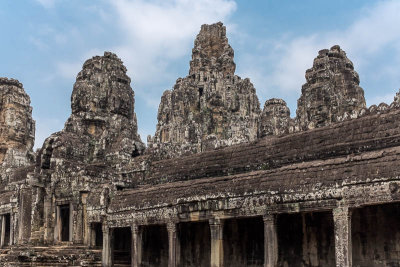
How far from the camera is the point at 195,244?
20.3 metres

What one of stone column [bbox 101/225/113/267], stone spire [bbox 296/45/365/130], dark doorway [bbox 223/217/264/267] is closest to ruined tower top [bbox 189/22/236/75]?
stone spire [bbox 296/45/365/130]

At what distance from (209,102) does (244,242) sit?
139 ft

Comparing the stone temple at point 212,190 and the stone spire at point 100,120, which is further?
the stone spire at point 100,120

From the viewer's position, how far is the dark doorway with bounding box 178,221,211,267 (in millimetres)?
19969

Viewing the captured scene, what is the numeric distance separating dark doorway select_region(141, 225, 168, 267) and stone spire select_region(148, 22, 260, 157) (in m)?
33.7

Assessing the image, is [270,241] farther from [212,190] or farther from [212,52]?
[212,52]

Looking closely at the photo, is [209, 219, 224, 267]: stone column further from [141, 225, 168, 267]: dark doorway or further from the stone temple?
[141, 225, 168, 267]: dark doorway

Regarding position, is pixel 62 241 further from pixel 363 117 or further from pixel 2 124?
pixel 2 124

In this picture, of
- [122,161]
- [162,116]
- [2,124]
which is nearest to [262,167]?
[122,161]

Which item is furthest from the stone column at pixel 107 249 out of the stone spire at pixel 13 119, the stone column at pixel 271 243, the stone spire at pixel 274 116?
the stone spire at pixel 274 116

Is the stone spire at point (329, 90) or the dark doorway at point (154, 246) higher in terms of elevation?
the stone spire at point (329, 90)

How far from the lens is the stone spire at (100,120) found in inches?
1035

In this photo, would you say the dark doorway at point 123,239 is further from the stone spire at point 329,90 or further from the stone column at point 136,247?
the stone spire at point 329,90

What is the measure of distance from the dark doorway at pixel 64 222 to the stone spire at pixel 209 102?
31.1 meters
